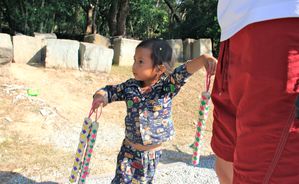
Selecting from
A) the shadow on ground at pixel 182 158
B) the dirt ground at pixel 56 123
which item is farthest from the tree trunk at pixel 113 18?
the shadow on ground at pixel 182 158

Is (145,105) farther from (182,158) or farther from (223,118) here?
(182,158)

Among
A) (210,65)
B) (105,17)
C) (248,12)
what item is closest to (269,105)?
(248,12)

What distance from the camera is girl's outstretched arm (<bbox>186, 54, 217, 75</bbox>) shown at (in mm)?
2238

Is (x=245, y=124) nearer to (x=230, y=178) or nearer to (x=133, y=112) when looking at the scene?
(x=230, y=178)

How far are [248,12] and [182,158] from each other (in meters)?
3.04

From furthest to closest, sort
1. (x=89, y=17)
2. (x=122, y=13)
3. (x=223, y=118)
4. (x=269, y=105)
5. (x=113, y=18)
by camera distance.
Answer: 1. (x=89, y=17)
2. (x=113, y=18)
3. (x=122, y=13)
4. (x=223, y=118)
5. (x=269, y=105)

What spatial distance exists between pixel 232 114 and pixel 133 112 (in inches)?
42.8

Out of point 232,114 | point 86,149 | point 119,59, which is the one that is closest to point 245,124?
point 232,114

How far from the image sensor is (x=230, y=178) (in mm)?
1600

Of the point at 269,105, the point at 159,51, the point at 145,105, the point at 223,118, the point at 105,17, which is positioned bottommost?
the point at 145,105

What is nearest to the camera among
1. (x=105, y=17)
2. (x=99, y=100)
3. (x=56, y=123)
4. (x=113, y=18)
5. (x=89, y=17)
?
(x=99, y=100)

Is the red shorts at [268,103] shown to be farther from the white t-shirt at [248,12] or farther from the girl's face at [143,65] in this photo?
the girl's face at [143,65]

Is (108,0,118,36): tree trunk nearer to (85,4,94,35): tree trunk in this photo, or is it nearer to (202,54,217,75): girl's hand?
(85,4,94,35): tree trunk

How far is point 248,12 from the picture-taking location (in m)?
1.28
